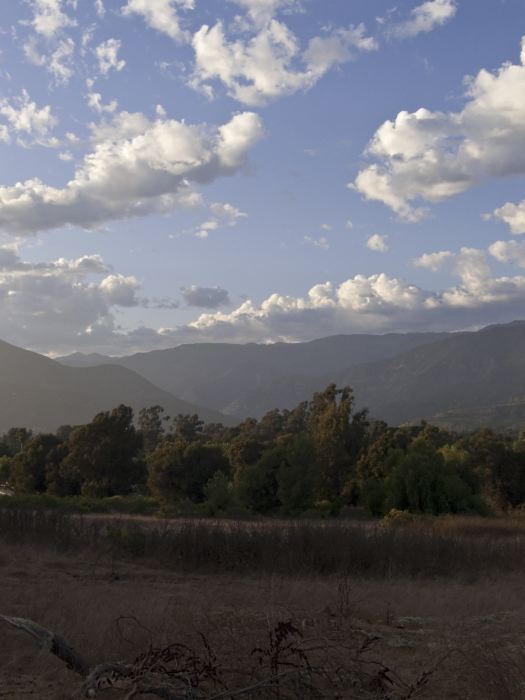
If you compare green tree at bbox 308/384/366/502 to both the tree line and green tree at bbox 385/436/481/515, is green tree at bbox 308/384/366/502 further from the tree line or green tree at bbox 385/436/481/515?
green tree at bbox 385/436/481/515

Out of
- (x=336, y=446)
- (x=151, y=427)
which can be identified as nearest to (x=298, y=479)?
(x=336, y=446)

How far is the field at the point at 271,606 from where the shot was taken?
607cm

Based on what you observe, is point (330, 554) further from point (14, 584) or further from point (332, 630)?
point (332, 630)

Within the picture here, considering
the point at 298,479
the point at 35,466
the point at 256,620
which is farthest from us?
the point at 35,466

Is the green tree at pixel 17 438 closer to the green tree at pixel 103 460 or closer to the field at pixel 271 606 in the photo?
the green tree at pixel 103 460

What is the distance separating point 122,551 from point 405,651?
11.0 metres

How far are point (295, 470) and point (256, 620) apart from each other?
1383 inches

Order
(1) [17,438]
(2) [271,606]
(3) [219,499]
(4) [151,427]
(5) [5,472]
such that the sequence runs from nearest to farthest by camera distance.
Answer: (2) [271,606]
(3) [219,499]
(5) [5,472]
(1) [17,438]
(4) [151,427]

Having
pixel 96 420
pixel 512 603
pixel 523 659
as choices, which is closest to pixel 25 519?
pixel 512 603

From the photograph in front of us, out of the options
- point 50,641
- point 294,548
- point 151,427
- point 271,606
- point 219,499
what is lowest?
point 219,499

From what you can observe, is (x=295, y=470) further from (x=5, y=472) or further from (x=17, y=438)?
(x=17, y=438)

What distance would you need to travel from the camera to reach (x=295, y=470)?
43562mm

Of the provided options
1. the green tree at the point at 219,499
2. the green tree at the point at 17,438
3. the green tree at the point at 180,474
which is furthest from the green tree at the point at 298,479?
the green tree at the point at 17,438

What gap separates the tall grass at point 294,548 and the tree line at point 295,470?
16.3 meters
